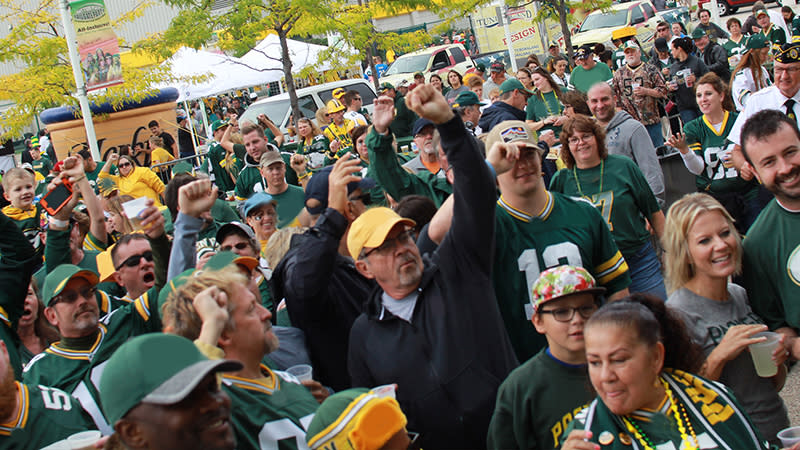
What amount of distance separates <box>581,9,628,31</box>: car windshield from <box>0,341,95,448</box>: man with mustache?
976 inches

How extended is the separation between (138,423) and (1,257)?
3106 millimetres

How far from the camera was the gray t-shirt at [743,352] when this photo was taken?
347 centimetres

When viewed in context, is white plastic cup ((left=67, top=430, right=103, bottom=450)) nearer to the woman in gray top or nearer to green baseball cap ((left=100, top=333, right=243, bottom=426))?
green baseball cap ((left=100, top=333, right=243, bottom=426))

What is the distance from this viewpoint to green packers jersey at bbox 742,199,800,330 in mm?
3650

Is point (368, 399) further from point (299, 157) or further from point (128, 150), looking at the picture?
point (128, 150)

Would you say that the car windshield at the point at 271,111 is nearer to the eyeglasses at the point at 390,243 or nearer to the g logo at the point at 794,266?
the eyeglasses at the point at 390,243

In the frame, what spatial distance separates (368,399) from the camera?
2.74 m

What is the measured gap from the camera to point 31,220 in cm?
828

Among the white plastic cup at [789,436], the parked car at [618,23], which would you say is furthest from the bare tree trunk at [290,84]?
the white plastic cup at [789,436]

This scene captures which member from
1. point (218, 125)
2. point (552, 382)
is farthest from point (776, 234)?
point (218, 125)

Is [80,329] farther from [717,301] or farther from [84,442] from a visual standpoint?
[717,301]

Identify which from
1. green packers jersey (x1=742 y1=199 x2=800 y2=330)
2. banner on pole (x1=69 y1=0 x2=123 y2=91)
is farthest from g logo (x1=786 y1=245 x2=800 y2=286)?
banner on pole (x1=69 y1=0 x2=123 y2=91)

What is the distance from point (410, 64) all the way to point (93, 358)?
2380cm

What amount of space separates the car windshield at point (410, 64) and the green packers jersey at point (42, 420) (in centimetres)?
2354
